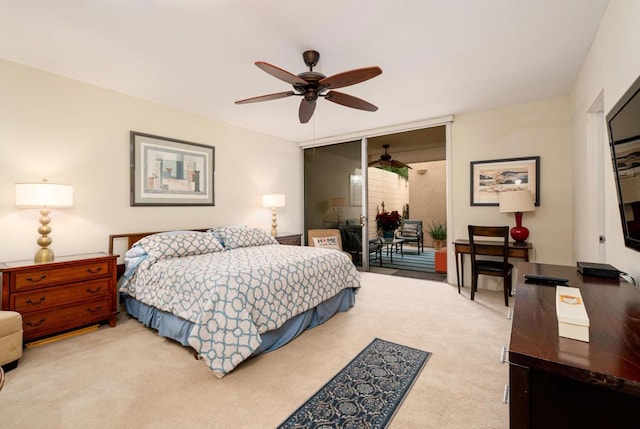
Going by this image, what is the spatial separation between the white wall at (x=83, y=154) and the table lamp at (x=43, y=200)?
227 millimetres

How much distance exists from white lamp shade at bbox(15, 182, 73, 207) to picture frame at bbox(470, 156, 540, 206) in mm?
4690

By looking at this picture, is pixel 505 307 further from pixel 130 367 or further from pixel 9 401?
pixel 9 401

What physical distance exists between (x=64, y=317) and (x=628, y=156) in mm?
4127

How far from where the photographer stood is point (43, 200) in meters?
2.57

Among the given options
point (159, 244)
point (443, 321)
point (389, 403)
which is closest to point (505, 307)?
point (443, 321)

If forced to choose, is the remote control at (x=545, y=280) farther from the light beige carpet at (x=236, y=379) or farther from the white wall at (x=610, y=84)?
the light beige carpet at (x=236, y=379)

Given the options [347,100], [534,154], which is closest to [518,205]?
[534,154]

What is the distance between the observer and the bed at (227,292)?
2.09 metres

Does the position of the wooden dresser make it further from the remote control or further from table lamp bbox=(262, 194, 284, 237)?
the remote control

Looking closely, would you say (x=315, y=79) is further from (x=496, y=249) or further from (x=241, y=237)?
(x=496, y=249)

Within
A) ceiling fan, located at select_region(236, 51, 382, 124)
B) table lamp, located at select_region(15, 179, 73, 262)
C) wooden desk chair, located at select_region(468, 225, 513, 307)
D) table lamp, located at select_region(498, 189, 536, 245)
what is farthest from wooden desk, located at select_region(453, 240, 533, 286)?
table lamp, located at select_region(15, 179, 73, 262)

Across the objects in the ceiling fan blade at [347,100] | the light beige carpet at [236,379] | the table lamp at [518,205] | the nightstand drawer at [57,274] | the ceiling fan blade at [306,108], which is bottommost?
the light beige carpet at [236,379]

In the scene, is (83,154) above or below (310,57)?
below

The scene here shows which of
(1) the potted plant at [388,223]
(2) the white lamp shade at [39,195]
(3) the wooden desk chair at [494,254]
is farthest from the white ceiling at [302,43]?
(1) the potted plant at [388,223]
